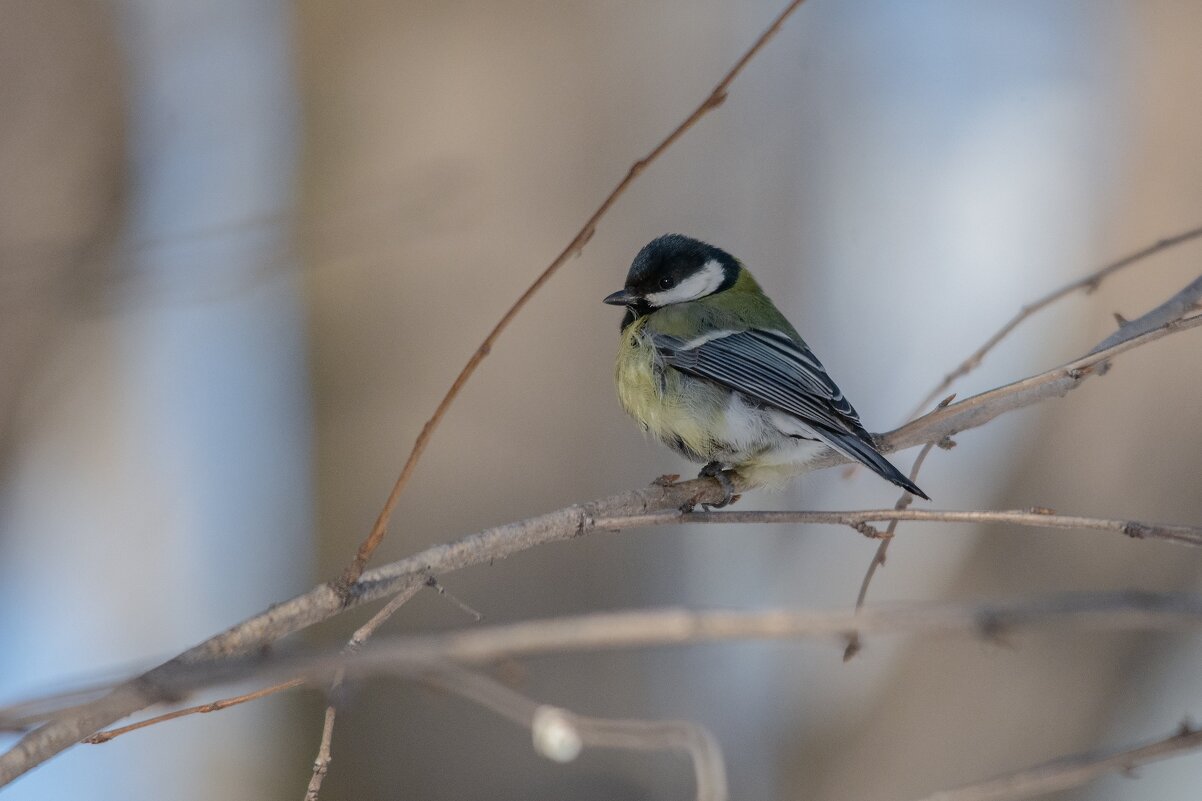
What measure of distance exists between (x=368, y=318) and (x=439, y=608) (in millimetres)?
1002

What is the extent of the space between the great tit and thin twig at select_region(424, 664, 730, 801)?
1.30 m

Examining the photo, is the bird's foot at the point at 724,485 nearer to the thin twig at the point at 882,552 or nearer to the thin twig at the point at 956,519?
the thin twig at the point at 882,552

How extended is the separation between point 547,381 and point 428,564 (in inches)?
85.3

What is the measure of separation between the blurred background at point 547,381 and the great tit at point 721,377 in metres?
0.46

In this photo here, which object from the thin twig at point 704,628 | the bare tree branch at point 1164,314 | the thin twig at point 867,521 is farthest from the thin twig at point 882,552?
the thin twig at point 704,628

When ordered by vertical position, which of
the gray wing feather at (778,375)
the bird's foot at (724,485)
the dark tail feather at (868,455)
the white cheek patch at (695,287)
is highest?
the white cheek patch at (695,287)

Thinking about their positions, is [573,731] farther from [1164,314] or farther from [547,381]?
[547,381]

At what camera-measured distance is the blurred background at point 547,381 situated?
10.8 feet

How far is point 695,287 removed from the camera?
124 inches

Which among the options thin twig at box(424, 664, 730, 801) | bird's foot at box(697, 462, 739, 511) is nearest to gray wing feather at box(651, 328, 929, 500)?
bird's foot at box(697, 462, 739, 511)

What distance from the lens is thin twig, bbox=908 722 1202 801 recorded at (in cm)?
94

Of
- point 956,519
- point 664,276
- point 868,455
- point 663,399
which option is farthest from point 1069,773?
point 664,276

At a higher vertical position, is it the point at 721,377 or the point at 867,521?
the point at 721,377

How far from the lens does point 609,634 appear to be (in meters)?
0.67
